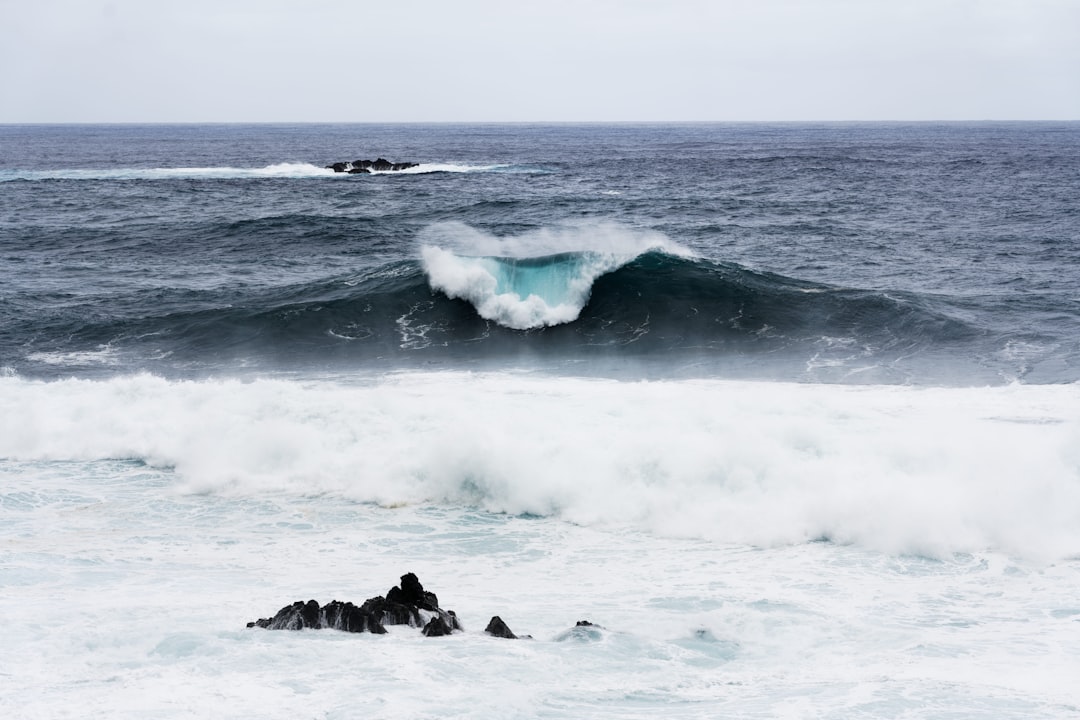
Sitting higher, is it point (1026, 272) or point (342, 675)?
point (1026, 272)

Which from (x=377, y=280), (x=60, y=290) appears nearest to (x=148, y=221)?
(x=60, y=290)

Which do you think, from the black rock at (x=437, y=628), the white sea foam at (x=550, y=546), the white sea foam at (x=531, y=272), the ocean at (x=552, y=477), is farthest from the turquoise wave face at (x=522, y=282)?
the black rock at (x=437, y=628)

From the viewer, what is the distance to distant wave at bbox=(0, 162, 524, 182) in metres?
60.0

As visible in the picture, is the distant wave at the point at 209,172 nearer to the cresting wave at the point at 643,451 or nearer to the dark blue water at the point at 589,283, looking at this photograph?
the dark blue water at the point at 589,283

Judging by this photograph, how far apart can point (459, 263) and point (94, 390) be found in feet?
33.9

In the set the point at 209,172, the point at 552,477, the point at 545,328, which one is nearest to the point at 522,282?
the point at 545,328

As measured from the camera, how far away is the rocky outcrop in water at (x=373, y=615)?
29.3ft

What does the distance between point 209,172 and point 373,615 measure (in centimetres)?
6061

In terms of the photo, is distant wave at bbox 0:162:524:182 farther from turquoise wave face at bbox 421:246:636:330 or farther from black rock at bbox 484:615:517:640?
black rock at bbox 484:615:517:640

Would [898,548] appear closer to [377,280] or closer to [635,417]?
[635,417]

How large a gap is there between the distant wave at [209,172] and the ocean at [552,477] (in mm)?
31498

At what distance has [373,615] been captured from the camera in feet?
29.6

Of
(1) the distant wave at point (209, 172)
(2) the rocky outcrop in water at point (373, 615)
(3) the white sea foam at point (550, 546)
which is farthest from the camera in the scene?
(1) the distant wave at point (209, 172)

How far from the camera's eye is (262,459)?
14.0 meters
